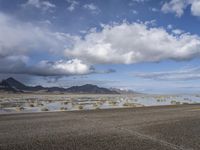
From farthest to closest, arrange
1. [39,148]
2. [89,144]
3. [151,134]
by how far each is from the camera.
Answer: [151,134] → [89,144] → [39,148]

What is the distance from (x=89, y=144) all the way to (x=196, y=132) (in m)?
7.40

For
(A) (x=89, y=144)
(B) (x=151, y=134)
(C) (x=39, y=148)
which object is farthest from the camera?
(B) (x=151, y=134)

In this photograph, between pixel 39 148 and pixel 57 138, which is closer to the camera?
pixel 39 148

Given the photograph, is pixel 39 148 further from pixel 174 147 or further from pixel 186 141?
pixel 186 141

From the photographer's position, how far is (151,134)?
1623cm

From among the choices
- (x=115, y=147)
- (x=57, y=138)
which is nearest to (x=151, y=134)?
(x=115, y=147)

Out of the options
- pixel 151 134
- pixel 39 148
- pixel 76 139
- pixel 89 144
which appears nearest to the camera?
pixel 39 148

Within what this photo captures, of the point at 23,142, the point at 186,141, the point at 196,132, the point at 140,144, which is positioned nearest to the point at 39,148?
the point at 23,142

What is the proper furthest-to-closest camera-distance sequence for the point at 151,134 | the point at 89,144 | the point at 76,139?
the point at 151,134
the point at 76,139
the point at 89,144

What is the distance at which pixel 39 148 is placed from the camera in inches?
482

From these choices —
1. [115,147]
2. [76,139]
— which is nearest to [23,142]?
[76,139]

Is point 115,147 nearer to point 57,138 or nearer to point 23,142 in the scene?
point 57,138

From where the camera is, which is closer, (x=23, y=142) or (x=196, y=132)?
(x=23, y=142)

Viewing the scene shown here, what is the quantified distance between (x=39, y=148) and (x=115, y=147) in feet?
11.5
